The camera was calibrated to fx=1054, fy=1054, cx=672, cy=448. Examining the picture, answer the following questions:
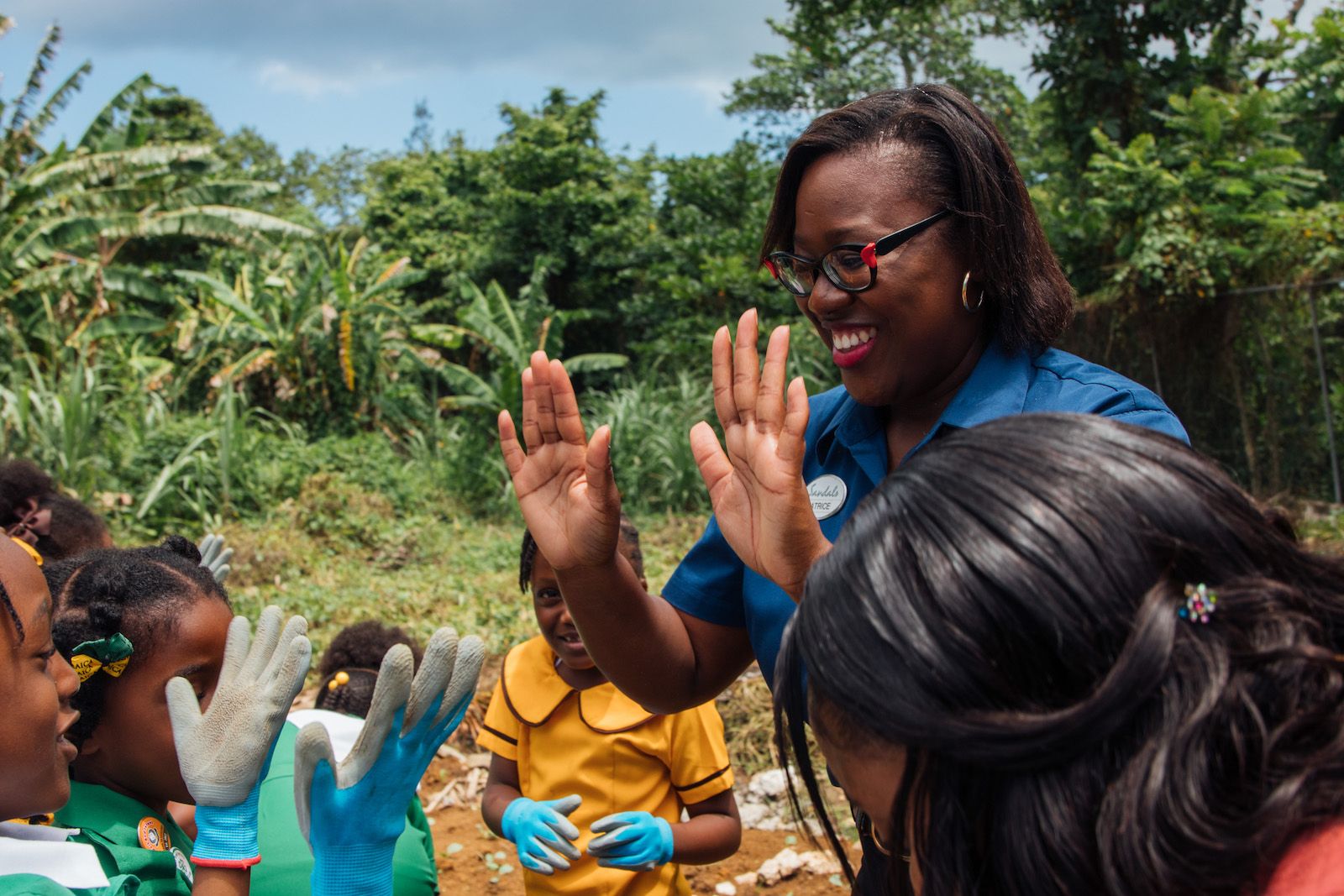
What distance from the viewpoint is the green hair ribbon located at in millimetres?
1766

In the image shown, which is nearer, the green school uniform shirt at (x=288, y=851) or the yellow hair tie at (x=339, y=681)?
the green school uniform shirt at (x=288, y=851)

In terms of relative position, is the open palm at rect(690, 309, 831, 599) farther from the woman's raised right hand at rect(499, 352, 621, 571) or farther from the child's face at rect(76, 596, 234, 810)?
the child's face at rect(76, 596, 234, 810)

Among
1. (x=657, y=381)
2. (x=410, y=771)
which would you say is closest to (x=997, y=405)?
(x=410, y=771)

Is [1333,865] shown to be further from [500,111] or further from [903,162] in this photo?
[500,111]

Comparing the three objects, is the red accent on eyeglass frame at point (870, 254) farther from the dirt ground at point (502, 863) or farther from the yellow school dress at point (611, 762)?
the dirt ground at point (502, 863)

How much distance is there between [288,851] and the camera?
2.13m

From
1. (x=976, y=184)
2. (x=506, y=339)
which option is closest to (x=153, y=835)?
(x=976, y=184)

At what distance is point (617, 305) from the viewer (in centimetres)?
1542

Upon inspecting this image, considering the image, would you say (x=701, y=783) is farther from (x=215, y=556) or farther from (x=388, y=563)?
(x=388, y=563)

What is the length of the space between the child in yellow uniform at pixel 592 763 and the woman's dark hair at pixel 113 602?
0.85m

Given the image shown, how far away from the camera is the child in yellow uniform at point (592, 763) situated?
96.4 inches

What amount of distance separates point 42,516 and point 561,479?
2604 mm

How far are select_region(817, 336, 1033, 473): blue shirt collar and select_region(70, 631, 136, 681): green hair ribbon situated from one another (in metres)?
1.24

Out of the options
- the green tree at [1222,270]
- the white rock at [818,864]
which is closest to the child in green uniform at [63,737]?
the white rock at [818,864]
